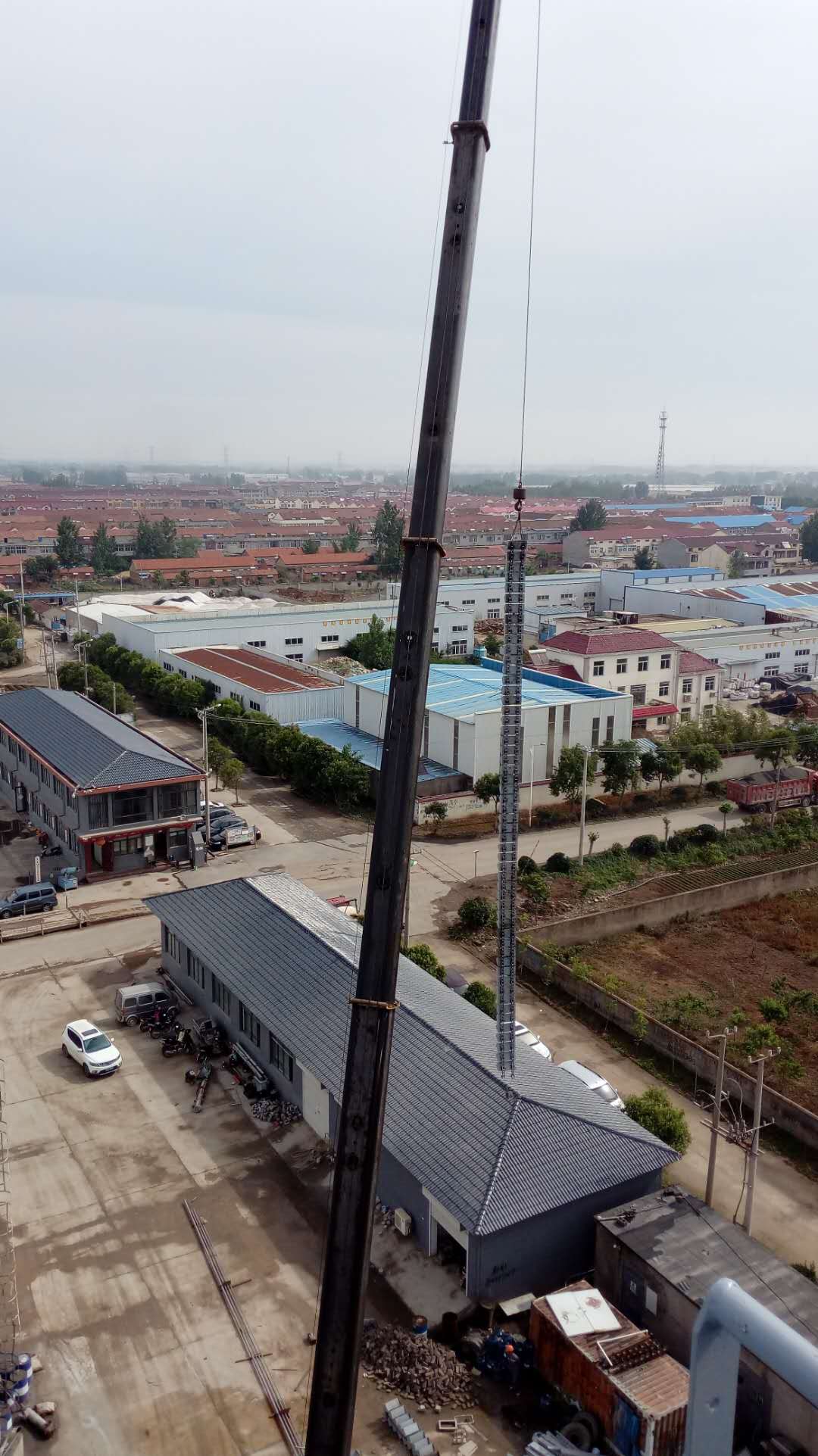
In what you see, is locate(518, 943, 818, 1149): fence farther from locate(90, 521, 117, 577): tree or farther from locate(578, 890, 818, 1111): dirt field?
locate(90, 521, 117, 577): tree

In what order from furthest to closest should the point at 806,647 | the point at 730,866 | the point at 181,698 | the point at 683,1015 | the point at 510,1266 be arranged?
the point at 806,647 < the point at 181,698 < the point at 730,866 < the point at 683,1015 < the point at 510,1266

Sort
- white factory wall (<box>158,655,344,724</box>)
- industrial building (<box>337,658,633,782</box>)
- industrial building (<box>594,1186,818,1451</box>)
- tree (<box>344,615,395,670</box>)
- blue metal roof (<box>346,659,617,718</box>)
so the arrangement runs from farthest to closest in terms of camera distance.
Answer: tree (<box>344,615,395,670</box>) < white factory wall (<box>158,655,344,724</box>) < blue metal roof (<box>346,659,617,718</box>) < industrial building (<box>337,658,633,782</box>) < industrial building (<box>594,1186,818,1451</box>)

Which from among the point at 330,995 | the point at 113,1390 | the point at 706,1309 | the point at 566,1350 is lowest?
the point at 113,1390

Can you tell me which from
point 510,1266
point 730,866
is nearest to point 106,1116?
point 510,1266

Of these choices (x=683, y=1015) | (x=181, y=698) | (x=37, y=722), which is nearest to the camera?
(x=683, y=1015)

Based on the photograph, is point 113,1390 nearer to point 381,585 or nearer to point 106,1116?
point 106,1116

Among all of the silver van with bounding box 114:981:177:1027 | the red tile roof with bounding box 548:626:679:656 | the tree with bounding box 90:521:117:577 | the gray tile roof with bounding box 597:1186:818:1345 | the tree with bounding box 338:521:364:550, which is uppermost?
the tree with bounding box 338:521:364:550

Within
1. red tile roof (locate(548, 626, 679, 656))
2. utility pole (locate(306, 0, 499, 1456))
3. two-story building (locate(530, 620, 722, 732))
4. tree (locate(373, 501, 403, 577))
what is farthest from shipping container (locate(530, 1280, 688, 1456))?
tree (locate(373, 501, 403, 577))

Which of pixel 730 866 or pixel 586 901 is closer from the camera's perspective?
pixel 586 901

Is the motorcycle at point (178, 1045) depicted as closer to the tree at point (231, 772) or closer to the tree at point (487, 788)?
the tree at point (231, 772)
